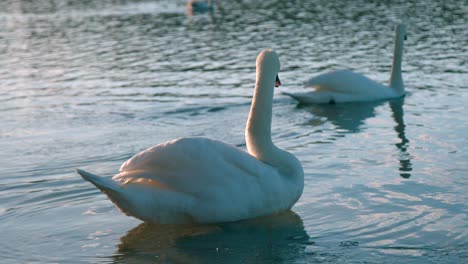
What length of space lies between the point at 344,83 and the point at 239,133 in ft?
11.5

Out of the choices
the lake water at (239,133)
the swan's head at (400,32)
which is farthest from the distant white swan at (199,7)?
the swan's head at (400,32)

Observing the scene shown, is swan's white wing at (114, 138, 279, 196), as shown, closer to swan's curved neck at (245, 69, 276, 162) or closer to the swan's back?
the swan's back

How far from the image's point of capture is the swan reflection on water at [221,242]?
25.3 feet

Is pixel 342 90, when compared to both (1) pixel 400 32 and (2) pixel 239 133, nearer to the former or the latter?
(1) pixel 400 32

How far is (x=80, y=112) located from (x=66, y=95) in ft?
7.44

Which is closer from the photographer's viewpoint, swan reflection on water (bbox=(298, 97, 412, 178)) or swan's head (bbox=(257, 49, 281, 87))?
swan's head (bbox=(257, 49, 281, 87))

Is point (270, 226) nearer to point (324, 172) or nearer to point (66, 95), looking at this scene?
point (324, 172)

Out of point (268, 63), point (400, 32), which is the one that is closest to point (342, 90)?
point (400, 32)

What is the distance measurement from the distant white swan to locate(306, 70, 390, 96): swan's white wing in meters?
24.0

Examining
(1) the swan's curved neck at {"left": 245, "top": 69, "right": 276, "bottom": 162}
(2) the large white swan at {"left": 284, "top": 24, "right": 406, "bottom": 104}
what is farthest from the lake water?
(1) the swan's curved neck at {"left": 245, "top": 69, "right": 276, "bottom": 162}

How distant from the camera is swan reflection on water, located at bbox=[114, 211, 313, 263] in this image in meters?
7.71

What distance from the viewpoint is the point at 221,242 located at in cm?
816

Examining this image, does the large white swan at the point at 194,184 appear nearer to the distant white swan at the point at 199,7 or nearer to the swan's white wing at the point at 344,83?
the swan's white wing at the point at 344,83

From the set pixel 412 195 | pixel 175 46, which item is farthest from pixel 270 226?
pixel 175 46
